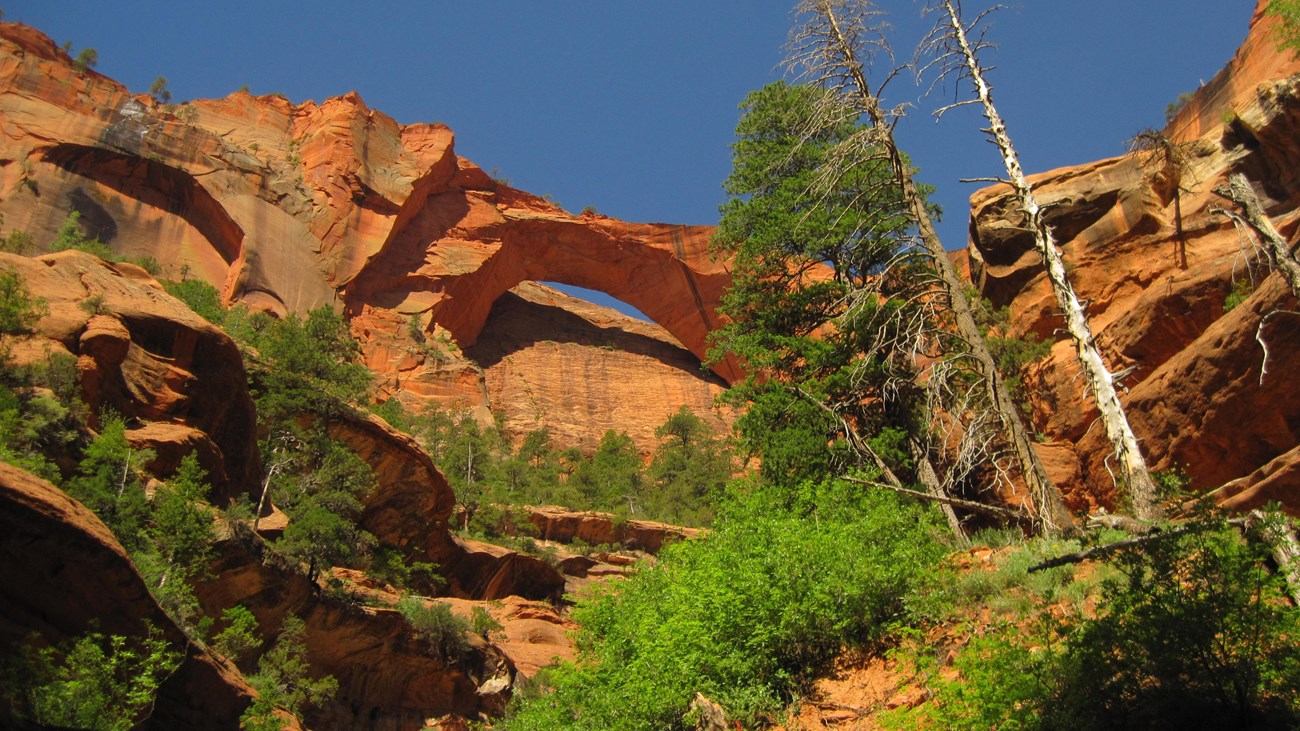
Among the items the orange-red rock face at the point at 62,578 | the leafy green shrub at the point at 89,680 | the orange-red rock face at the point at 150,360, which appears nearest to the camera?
the leafy green shrub at the point at 89,680

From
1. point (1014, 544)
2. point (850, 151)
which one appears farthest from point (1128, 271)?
point (1014, 544)

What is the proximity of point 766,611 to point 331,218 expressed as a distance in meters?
46.1

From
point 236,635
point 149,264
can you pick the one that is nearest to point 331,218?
point 149,264

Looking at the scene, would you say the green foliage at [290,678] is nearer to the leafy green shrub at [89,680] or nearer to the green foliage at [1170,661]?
the leafy green shrub at [89,680]

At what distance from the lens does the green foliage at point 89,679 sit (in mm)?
8701

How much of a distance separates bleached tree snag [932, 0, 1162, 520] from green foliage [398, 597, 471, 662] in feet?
58.7

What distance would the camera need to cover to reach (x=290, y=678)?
18.4 meters

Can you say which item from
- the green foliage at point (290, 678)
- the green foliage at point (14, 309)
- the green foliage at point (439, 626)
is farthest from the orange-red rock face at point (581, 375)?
the green foliage at point (14, 309)

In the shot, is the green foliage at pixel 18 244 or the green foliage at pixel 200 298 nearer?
the green foliage at pixel 18 244

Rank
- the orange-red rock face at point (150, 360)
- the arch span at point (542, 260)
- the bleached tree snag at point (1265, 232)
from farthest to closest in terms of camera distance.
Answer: the arch span at point (542, 260)
the orange-red rock face at point (150, 360)
the bleached tree snag at point (1265, 232)

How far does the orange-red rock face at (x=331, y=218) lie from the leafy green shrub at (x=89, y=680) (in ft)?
118

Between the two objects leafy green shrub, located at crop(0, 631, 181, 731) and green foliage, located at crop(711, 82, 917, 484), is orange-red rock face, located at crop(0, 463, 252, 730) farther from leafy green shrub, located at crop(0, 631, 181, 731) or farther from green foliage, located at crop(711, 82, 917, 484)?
green foliage, located at crop(711, 82, 917, 484)

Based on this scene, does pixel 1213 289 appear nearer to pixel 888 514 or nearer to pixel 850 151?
pixel 850 151

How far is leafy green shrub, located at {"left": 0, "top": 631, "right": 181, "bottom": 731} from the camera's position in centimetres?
870
